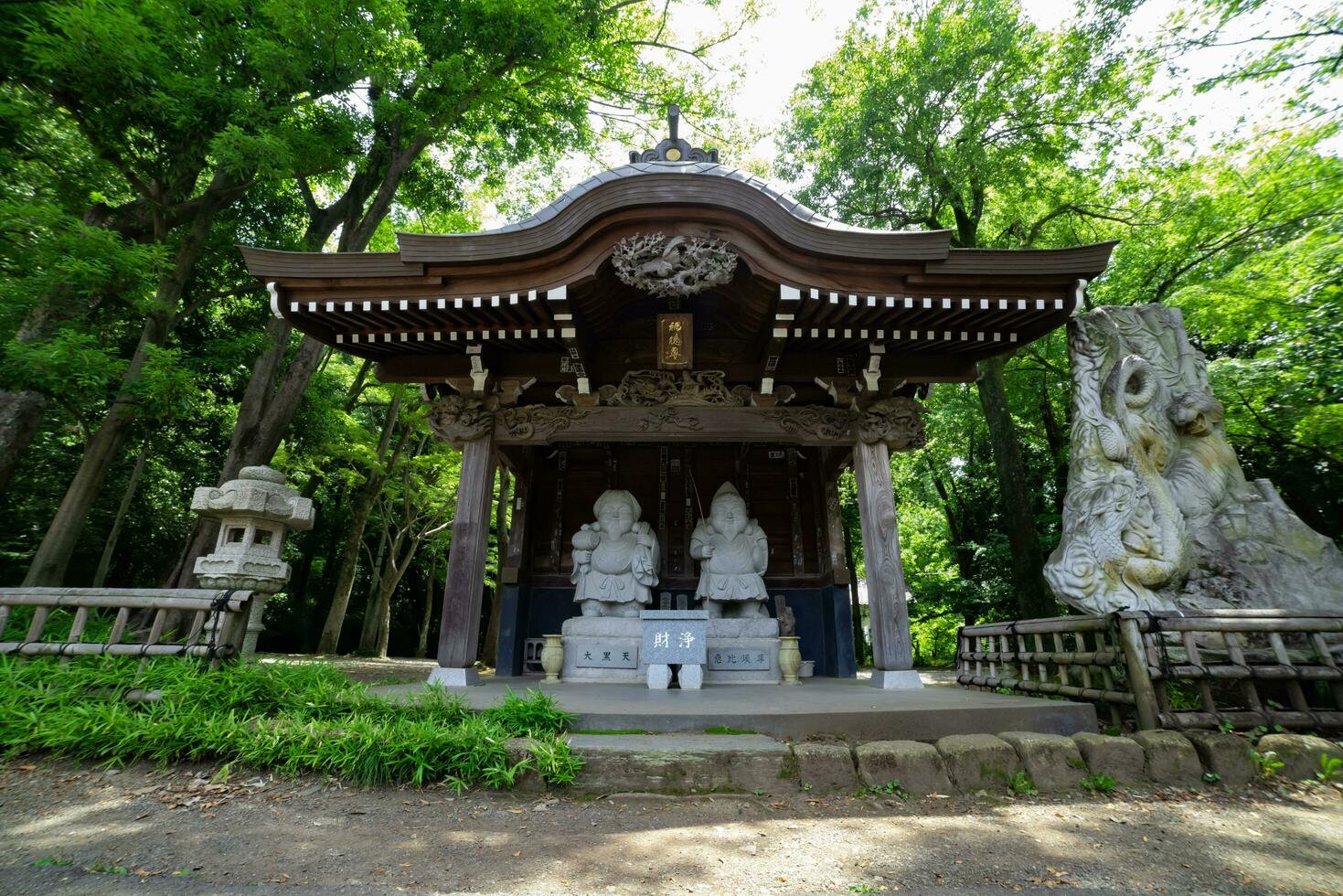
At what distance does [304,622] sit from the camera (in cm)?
1900

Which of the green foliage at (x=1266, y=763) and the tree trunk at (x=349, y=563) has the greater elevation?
the tree trunk at (x=349, y=563)

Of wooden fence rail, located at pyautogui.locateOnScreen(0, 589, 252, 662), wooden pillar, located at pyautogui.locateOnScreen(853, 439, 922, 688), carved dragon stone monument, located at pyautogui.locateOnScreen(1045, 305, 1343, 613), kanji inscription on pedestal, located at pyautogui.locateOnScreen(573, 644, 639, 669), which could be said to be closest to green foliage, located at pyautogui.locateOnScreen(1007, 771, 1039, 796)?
wooden pillar, located at pyautogui.locateOnScreen(853, 439, 922, 688)

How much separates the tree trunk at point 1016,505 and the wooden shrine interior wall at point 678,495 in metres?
3.66

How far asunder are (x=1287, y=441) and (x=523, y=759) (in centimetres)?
1110

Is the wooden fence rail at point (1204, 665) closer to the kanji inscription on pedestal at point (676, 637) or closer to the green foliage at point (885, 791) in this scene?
the green foliage at point (885, 791)

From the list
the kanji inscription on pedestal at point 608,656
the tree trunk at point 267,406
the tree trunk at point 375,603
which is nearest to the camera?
the kanji inscription on pedestal at point 608,656

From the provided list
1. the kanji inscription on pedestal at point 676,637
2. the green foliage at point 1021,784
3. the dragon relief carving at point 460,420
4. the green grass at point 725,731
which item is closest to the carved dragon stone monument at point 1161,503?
the green foliage at point 1021,784

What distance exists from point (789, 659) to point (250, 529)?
18.1ft

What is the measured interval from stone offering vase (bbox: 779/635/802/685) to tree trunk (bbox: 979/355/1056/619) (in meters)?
4.77

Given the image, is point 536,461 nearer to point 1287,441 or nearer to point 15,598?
point 15,598

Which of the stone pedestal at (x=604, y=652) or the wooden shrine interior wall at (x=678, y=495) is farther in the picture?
the wooden shrine interior wall at (x=678, y=495)

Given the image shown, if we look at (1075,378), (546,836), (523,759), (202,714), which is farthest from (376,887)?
(1075,378)

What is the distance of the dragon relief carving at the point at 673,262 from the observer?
18.1 ft

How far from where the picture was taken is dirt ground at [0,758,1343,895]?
8.83ft
